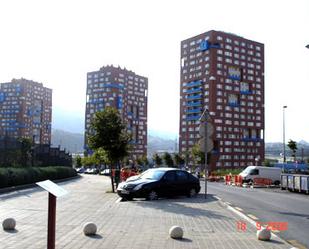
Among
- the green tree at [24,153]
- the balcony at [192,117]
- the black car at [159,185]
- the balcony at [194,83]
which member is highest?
the balcony at [194,83]

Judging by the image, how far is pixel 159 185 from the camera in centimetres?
1902

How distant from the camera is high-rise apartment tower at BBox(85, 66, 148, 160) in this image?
160250mm

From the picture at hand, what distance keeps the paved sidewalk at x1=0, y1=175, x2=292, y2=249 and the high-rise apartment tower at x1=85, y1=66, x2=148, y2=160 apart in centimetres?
13856

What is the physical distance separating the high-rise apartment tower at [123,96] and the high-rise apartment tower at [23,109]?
17.0 meters

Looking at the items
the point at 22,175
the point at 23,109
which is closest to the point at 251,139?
the point at 23,109

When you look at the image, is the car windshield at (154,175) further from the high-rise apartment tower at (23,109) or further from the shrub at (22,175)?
the high-rise apartment tower at (23,109)

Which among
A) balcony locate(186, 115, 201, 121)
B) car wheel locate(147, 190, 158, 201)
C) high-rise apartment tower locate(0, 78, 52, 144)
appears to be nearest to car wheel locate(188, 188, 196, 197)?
car wheel locate(147, 190, 158, 201)

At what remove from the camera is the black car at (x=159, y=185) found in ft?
60.3

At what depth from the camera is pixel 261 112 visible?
136 meters

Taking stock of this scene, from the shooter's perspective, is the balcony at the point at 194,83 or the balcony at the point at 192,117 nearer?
the balcony at the point at 194,83

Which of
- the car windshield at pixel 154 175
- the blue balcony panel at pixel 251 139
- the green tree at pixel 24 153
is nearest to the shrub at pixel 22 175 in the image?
the green tree at pixel 24 153

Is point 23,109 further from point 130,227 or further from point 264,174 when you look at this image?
point 130,227

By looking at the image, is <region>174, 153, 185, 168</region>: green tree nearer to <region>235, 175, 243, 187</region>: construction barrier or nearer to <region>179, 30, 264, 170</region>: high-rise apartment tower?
<region>179, 30, 264, 170</region>: high-rise apartment tower

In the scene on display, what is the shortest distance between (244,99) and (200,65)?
16.3 meters
